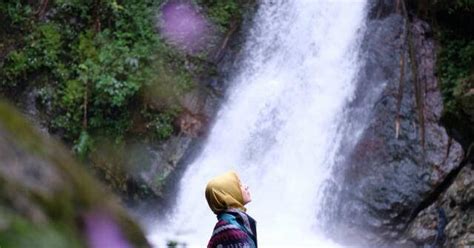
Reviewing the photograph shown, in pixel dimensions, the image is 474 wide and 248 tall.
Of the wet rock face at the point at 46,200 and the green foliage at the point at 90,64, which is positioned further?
the green foliage at the point at 90,64

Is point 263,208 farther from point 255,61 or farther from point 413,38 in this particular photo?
point 413,38

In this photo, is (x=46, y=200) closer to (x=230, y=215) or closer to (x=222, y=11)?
(x=230, y=215)

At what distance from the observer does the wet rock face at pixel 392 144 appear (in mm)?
8570

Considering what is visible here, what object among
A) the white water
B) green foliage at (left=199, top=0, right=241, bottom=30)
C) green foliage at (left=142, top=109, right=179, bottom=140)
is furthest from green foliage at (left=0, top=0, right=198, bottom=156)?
the white water

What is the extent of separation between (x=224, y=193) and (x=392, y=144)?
21.7ft

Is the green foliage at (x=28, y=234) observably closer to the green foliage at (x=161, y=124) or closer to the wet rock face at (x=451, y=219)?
the wet rock face at (x=451, y=219)

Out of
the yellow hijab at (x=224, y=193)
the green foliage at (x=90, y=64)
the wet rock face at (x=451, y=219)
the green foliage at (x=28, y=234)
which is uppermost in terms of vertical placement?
the green foliage at (x=90, y=64)

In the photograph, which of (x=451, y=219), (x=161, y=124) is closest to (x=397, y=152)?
(x=451, y=219)

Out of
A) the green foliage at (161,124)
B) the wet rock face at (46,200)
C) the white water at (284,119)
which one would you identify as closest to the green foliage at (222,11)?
the white water at (284,119)

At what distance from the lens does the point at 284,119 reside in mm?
10008

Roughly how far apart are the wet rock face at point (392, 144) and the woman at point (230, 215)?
20.3 feet

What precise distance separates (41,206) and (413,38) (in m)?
9.18

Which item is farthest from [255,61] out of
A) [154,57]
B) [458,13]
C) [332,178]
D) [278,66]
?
[458,13]

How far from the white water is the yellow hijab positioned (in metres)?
6.03
